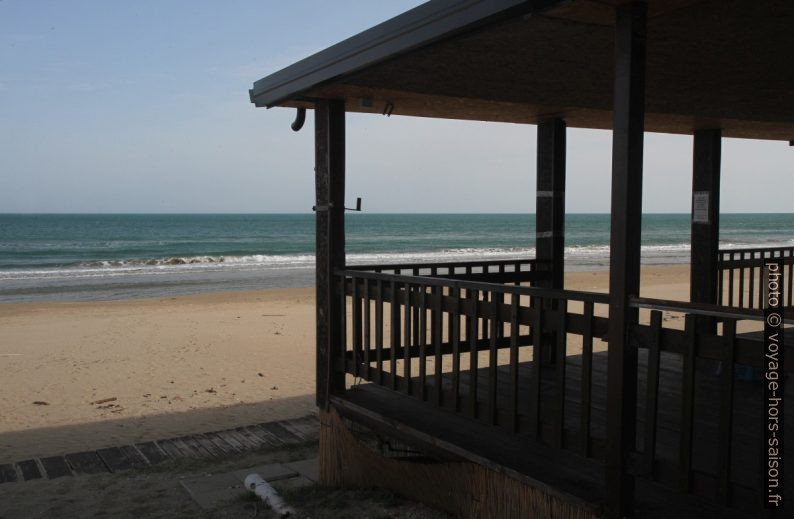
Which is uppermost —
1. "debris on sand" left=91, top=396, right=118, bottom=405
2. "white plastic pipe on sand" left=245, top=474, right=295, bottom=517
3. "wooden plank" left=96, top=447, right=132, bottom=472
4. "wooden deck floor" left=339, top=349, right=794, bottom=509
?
"wooden deck floor" left=339, top=349, right=794, bottom=509

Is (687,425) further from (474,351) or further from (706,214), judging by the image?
(706,214)

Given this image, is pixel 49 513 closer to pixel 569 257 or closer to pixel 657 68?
pixel 657 68

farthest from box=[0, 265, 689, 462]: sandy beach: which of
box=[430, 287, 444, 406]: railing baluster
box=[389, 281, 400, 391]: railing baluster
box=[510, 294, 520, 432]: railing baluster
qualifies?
box=[510, 294, 520, 432]: railing baluster

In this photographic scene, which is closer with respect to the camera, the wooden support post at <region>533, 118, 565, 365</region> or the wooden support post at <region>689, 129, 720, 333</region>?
the wooden support post at <region>533, 118, 565, 365</region>

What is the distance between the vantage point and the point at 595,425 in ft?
12.4

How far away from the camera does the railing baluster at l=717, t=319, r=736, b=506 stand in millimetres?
2373

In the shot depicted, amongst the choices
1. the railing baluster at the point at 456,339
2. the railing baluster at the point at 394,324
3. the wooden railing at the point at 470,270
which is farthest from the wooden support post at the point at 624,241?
the wooden railing at the point at 470,270

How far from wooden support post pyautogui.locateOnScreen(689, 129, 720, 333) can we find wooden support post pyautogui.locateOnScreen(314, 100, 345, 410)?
310 cm

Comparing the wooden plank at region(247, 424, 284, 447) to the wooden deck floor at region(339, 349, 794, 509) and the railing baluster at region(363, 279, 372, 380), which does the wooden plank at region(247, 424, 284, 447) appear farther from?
the railing baluster at region(363, 279, 372, 380)

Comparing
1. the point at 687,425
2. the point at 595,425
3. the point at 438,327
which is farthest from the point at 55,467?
the point at 687,425

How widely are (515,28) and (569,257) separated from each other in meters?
31.5

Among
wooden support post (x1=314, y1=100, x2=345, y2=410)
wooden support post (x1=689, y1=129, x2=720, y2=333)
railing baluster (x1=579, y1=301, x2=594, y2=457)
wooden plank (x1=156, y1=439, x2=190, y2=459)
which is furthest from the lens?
wooden support post (x1=689, y1=129, x2=720, y2=333)

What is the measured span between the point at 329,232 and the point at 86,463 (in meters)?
2.75

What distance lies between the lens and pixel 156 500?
470 cm
